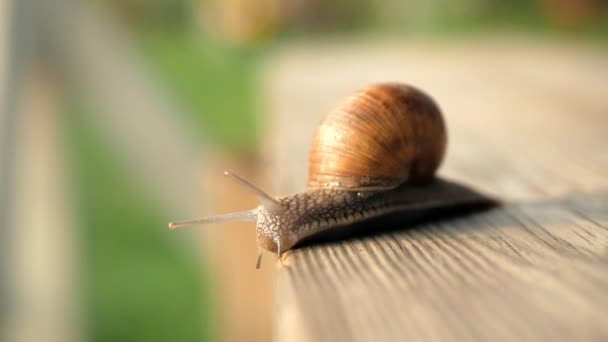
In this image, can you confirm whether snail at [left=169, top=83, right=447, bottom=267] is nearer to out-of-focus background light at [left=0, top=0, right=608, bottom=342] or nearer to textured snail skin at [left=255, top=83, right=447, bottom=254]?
textured snail skin at [left=255, top=83, right=447, bottom=254]

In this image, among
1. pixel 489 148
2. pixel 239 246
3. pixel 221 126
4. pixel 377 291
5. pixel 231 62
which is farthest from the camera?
pixel 231 62

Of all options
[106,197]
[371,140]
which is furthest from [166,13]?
[371,140]

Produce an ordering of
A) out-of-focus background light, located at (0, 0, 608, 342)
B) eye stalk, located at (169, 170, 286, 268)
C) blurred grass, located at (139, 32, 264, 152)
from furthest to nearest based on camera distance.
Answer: blurred grass, located at (139, 32, 264, 152) < out-of-focus background light, located at (0, 0, 608, 342) < eye stalk, located at (169, 170, 286, 268)

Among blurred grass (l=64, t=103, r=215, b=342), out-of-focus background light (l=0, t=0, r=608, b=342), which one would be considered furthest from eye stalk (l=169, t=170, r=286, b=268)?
blurred grass (l=64, t=103, r=215, b=342)

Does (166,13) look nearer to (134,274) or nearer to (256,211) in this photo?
(134,274)

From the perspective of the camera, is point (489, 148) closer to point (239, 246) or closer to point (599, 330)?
point (239, 246)

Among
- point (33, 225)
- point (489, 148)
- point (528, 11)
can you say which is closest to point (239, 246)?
point (489, 148)

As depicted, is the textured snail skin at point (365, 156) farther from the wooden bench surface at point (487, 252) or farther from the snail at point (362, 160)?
the wooden bench surface at point (487, 252)
